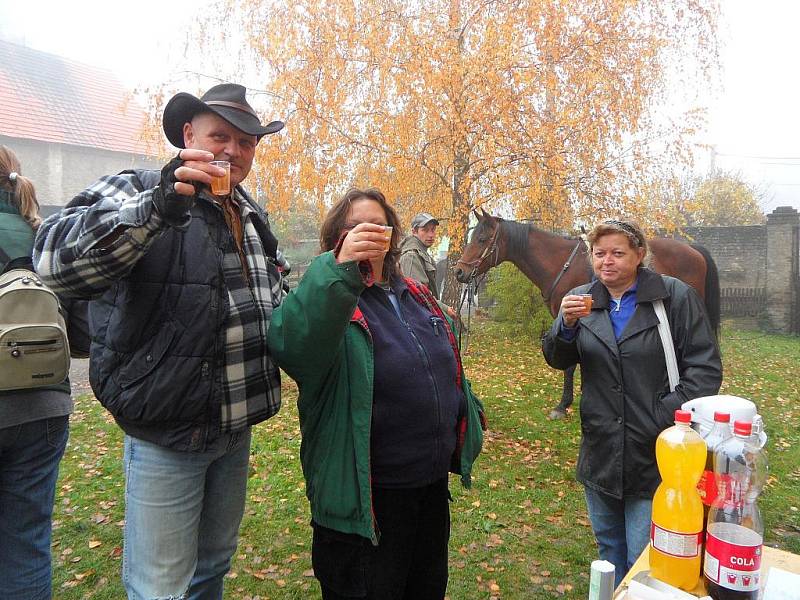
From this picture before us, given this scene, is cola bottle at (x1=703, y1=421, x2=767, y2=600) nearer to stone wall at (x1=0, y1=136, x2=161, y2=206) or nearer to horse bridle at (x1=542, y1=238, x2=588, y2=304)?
horse bridle at (x1=542, y1=238, x2=588, y2=304)

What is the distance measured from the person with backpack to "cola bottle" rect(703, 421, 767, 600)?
7.40ft

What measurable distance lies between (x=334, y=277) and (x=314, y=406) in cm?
52

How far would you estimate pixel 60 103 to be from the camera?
74.7 ft

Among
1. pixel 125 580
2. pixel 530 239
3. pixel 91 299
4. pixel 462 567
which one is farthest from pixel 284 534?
pixel 530 239

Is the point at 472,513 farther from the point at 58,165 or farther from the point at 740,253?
the point at 58,165

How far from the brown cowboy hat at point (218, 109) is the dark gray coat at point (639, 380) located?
5.65ft

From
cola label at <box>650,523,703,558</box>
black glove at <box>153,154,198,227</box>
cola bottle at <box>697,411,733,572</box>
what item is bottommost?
A: cola label at <box>650,523,703,558</box>

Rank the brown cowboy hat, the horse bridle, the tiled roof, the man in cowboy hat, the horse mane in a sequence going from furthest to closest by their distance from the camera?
the tiled roof, the horse mane, the horse bridle, the brown cowboy hat, the man in cowboy hat

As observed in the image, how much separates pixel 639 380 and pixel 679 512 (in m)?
0.99

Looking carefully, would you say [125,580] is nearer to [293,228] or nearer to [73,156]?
[293,228]

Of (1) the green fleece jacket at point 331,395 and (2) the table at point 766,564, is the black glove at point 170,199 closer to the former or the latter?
(1) the green fleece jacket at point 331,395

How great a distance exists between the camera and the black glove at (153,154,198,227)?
4.56 ft

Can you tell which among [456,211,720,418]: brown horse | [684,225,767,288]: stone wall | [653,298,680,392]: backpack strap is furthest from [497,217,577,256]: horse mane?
[684,225,767,288]: stone wall

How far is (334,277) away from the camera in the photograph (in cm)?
151
